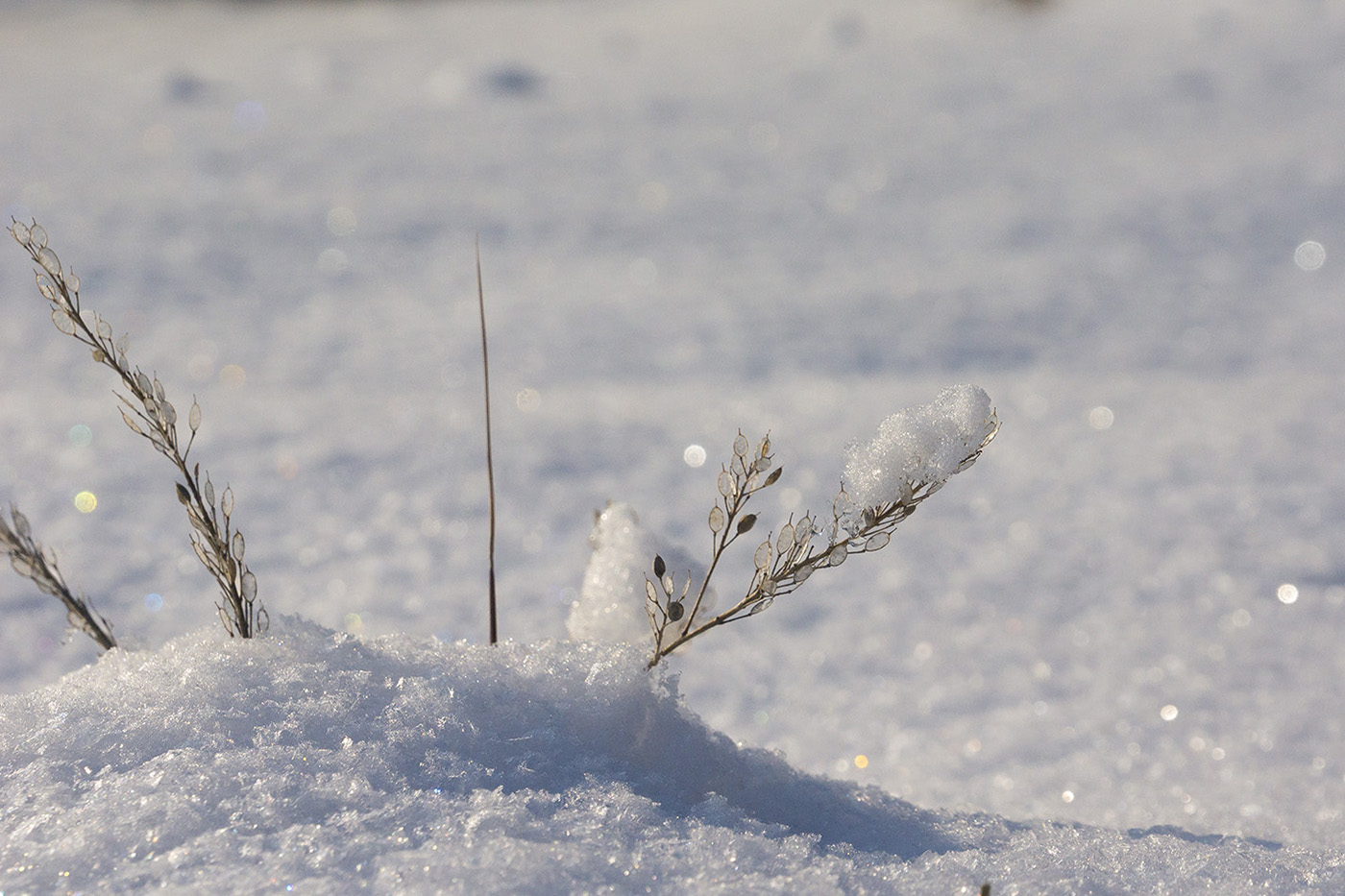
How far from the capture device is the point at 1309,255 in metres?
3.00

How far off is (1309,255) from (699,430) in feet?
7.02

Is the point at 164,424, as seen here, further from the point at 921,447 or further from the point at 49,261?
the point at 921,447

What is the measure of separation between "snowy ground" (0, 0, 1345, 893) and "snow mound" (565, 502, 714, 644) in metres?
0.11

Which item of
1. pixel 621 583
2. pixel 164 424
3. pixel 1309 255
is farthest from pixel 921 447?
pixel 1309 255

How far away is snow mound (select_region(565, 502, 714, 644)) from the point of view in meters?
1.03

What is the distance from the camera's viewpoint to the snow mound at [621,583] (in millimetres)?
1026

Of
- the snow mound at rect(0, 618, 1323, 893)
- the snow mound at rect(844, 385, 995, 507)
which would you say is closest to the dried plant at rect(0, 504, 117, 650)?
the snow mound at rect(0, 618, 1323, 893)

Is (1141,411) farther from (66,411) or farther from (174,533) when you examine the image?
(66,411)

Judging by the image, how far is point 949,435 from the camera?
0.80 metres

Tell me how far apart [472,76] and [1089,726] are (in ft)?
13.6

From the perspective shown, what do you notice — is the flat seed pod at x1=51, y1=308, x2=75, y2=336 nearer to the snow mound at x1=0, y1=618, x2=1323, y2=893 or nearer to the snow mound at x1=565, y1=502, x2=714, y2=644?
the snow mound at x1=0, y1=618, x2=1323, y2=893

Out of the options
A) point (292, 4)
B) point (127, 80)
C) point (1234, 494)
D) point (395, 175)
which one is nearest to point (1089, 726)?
point (1234, 494)

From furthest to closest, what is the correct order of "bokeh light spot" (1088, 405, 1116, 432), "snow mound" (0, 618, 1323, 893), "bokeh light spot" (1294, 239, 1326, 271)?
"bokeh light spot" (1294, 239, 1326, 271), "bokeh light spot" (1088, 405, 1116, 432), "snow mound" (0, 618, 1323, 893)

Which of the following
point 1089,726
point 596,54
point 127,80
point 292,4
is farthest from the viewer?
point 292,4
